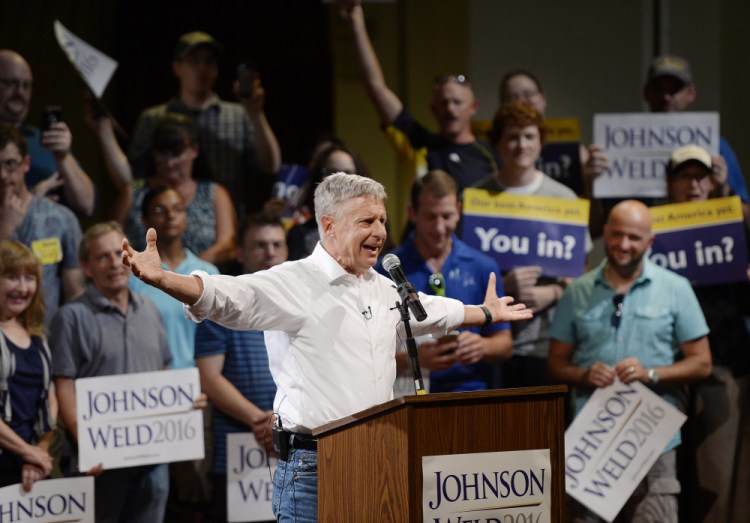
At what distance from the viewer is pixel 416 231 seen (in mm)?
5816

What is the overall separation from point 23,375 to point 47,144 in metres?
1.55

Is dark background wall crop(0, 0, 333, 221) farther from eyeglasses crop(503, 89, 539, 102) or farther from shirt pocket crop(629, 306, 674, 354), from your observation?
shirt pocket crop(629, 306, 674, 354)

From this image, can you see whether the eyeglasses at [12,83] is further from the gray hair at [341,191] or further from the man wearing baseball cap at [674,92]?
the man wearing baseball cap at [674,92]

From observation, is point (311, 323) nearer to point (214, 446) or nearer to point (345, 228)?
point (345, 228)

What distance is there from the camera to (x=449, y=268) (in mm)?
5648

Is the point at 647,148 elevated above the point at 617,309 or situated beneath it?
elevated above

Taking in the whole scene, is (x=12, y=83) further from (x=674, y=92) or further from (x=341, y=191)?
(x=674, y=92)

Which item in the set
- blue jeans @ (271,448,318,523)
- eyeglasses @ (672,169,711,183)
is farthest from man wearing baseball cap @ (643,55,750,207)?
blue jeans @ (271,448,318,523)

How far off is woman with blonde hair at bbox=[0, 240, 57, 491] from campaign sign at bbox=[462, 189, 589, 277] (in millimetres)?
2227

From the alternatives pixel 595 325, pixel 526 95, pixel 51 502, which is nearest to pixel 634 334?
pixel 595 325

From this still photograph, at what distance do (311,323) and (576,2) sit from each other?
5870 mm

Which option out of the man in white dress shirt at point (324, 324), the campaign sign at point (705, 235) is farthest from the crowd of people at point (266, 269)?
the man in white dress shirt at point (324, 324)

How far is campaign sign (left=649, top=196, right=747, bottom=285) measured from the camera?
20.4 feet

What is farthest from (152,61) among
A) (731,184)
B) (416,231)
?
(731,184)
